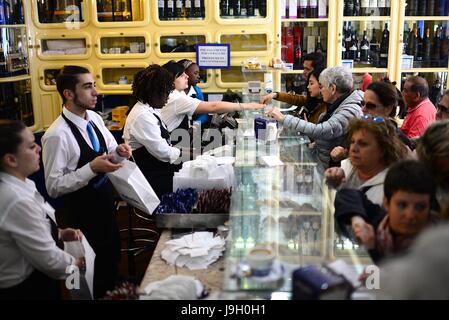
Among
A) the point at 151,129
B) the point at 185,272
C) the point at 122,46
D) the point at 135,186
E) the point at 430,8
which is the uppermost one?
the point at 430,8

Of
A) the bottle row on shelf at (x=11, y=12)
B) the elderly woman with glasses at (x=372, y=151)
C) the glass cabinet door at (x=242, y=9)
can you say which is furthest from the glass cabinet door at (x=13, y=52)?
the elderly woman with glasses at (x=372, y=151)

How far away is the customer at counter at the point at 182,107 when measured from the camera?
3848mm

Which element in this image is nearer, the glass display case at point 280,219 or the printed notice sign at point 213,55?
the glass display case at point 280,219

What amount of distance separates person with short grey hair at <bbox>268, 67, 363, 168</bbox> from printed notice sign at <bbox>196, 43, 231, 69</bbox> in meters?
1.91

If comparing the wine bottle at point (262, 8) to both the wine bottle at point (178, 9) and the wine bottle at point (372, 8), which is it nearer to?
the wine bottle at point (178, 9)

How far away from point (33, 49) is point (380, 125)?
13.3 ft

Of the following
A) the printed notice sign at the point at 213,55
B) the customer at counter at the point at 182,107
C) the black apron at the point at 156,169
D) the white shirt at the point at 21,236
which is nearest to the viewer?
the white shirt at the point at 21,236

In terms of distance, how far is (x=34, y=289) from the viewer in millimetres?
1857

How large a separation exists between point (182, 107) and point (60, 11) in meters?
2.20

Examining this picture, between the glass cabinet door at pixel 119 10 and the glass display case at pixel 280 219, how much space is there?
271 centimetres

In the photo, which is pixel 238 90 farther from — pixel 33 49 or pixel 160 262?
pixel 160 262

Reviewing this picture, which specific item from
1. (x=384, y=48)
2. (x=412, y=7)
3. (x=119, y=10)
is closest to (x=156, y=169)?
(x=119, y=10)

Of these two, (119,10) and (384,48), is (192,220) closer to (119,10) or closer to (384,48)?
(119,10)

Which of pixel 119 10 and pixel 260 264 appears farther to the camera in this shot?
pixel 119 10
